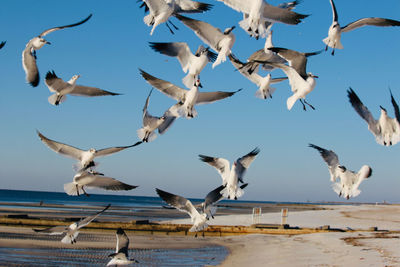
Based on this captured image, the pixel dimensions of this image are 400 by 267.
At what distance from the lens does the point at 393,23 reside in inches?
326

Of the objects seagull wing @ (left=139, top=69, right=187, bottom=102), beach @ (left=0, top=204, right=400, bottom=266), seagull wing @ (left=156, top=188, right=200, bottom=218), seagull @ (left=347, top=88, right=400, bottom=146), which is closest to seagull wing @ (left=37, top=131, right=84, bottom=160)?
seagull wing @ (left=156, top=188, right=200, bottom=218)

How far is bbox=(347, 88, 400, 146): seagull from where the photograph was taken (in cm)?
756

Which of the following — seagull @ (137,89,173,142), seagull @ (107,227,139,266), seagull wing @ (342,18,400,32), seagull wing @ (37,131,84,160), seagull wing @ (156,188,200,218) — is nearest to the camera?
seagull wing @ (342,18,400,32)

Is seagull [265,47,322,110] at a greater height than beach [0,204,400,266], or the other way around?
seagull [265,47,322,110]

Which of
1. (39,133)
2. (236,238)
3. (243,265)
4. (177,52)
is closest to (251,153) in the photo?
(177,52)

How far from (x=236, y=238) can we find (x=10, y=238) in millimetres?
7501

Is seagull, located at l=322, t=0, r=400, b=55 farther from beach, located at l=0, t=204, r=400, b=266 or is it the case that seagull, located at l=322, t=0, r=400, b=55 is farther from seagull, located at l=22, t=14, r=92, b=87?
beach, located at l=0, t=204, r=400, b=266

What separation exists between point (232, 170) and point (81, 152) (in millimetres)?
2268

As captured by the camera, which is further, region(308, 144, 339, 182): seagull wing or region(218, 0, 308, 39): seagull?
region(308, 144, 339, 182): seagull wing

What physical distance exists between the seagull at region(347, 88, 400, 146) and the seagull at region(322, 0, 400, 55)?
0.94 metres

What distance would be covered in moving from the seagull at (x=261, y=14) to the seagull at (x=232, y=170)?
2.16 meters

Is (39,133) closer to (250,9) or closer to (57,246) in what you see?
(250,9)

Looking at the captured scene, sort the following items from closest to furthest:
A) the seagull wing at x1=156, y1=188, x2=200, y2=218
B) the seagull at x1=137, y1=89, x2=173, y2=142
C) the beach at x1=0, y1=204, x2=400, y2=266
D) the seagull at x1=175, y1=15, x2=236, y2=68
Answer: the seagull at x1=175, y1=15, x2=236, y2=68
the seagull at x1=137, y1=89, x2=173, y2=142
the seagull wing at x1=156, y1=188, x2=200, y2=218
the beach at x1=0, y1=204, x2=400, y2=266

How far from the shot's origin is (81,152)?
27.1ft
